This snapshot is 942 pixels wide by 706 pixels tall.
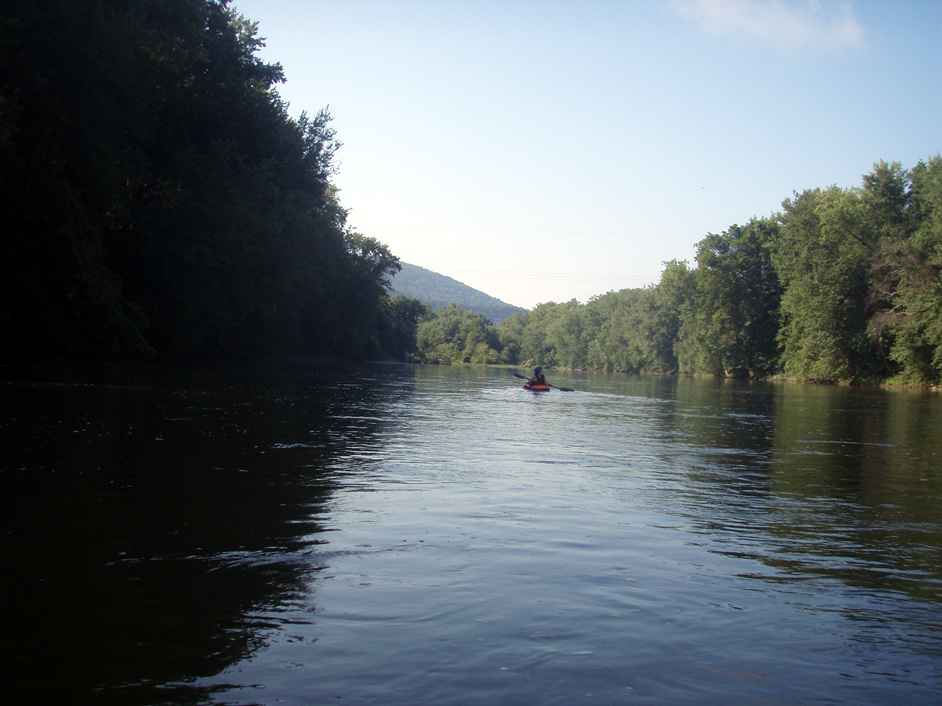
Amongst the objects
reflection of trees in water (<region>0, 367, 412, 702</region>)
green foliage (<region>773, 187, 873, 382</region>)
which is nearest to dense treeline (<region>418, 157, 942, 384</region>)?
green foliage (<region>773, 187, 873, 382</region>)

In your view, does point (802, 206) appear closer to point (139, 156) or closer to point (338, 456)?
point (139, 156)

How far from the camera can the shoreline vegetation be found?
1107 inches

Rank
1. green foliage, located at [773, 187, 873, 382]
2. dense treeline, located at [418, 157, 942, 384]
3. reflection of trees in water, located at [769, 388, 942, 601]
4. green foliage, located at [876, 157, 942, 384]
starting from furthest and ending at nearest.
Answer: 1. green foliage, located at [773, 187, 873, 382]
2. dense treeline, located at [418, 157, 942, 384]
3. green foliage, located at [876, 157, 942, 384]
4. reflection of trees in water, located at [769, 388, 942, 601]

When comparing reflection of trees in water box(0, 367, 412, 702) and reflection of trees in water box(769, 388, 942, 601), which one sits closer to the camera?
reflection of trees in water box(0, 367, 412, 702)

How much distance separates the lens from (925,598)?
7000 mm

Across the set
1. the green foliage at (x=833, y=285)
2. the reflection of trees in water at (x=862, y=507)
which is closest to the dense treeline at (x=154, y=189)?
the reflection of trees in water at (x=862, y=507)

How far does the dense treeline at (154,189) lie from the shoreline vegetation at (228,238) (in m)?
0.10

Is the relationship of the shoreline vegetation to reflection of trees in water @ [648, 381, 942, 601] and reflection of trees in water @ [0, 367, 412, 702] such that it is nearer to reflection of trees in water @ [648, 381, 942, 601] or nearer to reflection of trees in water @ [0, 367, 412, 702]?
reflection of trees in water @ [0, 367, 412, 702]

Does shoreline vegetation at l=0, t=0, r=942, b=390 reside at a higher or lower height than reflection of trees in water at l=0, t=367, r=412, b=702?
higher

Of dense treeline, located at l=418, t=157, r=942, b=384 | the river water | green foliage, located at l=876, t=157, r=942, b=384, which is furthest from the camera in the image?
dense treeline, located at l=418, t=157, r=942, b=384

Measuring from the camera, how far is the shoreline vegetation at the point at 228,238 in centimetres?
2812

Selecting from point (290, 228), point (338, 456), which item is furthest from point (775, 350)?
point (338, 456)

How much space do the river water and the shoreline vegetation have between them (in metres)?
15.5

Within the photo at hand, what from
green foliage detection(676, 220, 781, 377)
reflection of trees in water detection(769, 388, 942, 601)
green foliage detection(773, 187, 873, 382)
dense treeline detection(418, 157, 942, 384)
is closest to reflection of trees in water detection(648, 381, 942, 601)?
reflection of trees in water detection(769, 388, 942, 601)
